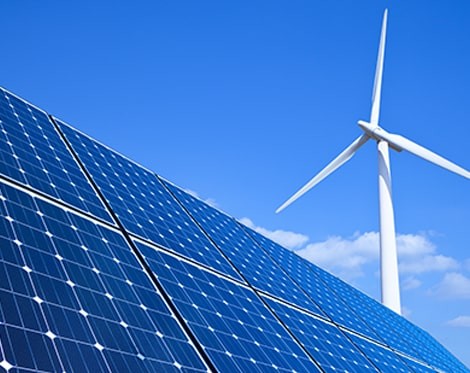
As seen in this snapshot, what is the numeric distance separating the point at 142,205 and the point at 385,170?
126 ft

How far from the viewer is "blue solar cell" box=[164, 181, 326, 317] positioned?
942 inches

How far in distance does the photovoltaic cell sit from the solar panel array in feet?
0.87

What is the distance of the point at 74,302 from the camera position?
11484 mm

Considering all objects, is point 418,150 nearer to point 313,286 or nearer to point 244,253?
point 313,286

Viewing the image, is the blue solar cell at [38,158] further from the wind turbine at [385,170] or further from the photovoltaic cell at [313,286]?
the wind turbine at [385,170]

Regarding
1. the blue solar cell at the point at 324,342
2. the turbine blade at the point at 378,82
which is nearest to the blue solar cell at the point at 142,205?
the blue solar cell at the point at 324,342

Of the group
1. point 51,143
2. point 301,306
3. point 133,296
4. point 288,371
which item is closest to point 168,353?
point 133,296

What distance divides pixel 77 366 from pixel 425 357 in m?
30.2

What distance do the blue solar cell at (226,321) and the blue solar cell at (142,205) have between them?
1.37m

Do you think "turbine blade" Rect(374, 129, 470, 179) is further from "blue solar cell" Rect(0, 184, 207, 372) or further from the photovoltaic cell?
"blue solar cell" Rect(0, 184, 207, 372)

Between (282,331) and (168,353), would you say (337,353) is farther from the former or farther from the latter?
(168,353)

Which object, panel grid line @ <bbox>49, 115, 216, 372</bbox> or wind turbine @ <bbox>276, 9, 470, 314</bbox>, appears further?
wind turbine @ <bbox>276, 9, 470, 314</bbox>

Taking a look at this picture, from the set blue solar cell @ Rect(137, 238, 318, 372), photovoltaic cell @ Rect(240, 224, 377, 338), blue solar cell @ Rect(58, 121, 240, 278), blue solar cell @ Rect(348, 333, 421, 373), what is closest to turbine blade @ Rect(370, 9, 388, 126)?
photovoltaic cell @ Rect(240, 224, 377, 338)

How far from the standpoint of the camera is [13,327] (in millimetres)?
9320
